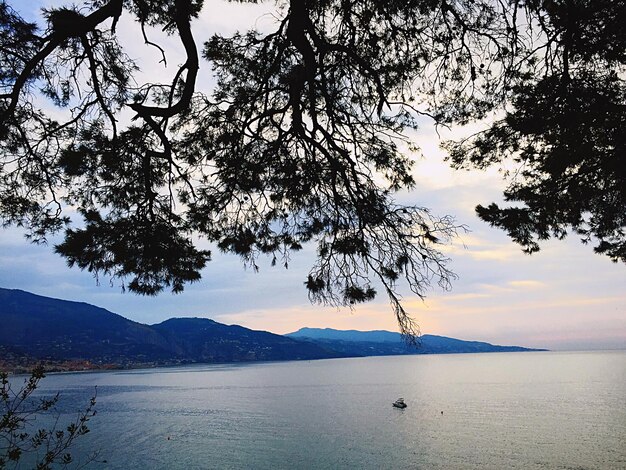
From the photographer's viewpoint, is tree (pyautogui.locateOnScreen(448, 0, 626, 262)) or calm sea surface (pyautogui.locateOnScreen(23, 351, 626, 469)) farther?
calm sea surface (pyautogui.locateOnScreen(23, 351, 626, 469))

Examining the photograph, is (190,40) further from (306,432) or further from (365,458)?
(306,432)

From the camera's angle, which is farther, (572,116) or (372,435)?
(372,435)

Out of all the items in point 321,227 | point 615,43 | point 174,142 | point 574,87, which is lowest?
point 321,227

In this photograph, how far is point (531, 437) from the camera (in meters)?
30.9

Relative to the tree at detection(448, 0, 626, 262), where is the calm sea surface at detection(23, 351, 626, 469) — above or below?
below

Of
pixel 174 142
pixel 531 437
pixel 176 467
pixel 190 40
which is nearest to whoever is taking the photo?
pixel 190 40

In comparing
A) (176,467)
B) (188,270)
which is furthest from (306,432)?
(188,270)

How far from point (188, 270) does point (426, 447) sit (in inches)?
1062

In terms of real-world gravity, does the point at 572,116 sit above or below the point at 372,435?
above

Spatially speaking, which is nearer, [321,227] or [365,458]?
[321,227]

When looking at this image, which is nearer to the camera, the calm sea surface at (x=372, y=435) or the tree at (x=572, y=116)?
the tree at (x=572, y=116)

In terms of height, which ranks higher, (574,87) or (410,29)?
(410,29)

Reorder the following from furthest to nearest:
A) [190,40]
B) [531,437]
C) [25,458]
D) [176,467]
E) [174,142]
→ [531,437]
[25,458]
[176,467]
[174,142]
[190,40]

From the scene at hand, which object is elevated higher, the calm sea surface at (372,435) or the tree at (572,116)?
the tree at (572,116)
